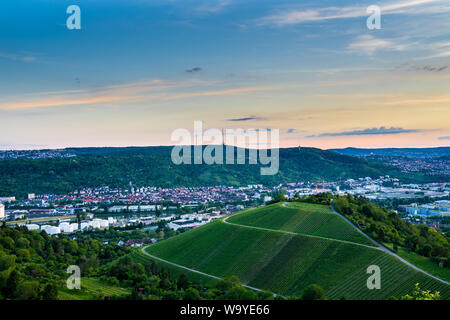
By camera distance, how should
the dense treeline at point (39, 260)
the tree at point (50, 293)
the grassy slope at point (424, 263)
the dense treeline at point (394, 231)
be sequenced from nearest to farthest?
the tree at point (50, 293) < the dense treeline at point (39, 260) < the grassy slope at point (424, 263) < the dense treeline at point (394, 231)

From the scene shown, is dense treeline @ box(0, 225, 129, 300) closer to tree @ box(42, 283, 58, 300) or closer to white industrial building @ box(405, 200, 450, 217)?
tree @ box(42, 283, 58, 300)

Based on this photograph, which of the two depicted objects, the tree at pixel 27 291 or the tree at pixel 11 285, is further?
the tree at pixel 11 285

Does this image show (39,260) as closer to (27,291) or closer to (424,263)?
(27,291)

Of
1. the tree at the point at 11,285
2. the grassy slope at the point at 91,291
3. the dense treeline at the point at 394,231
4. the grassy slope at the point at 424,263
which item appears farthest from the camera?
the dense treeline at the point at 394,231

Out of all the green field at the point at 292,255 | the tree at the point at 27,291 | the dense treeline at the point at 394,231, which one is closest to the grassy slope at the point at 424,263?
the dense treeline at the point at 394,231

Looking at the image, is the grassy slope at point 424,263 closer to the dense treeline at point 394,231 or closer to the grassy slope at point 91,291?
the dense treeline at point 394,231

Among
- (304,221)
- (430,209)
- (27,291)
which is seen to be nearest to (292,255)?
(304,221)

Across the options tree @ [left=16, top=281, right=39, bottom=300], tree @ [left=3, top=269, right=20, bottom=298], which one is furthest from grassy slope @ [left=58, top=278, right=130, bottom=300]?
tree @ [left=3, top=269, right=20, bottom=298]

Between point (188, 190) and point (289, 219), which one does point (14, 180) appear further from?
point (289, 219)
